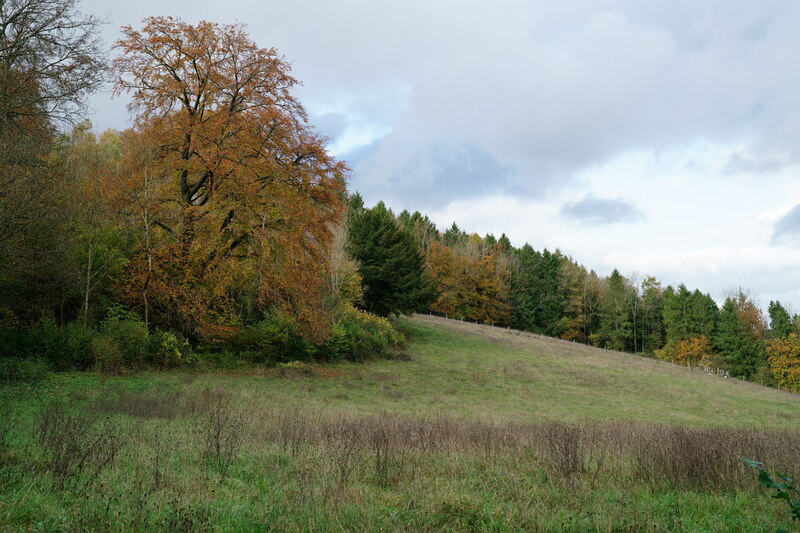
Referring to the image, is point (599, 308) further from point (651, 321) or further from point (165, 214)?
point (165, 214)

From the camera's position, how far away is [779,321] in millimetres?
58250

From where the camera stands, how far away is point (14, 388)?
43.1ft

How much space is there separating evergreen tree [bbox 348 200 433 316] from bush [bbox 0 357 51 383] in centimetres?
2446

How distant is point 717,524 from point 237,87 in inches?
892

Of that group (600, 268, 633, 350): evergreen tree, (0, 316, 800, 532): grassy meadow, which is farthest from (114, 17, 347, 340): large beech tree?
(600, 268, 633, 350): evergreen tree

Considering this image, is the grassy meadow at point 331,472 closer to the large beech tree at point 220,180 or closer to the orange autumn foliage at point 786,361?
the large beech tree at point 220,180

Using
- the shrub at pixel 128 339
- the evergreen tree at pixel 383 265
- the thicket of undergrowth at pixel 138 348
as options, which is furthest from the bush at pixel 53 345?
the evergreen tree at pixel 383 265

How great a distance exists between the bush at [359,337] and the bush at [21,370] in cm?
1411

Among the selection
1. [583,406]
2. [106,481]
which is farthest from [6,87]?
[583,406]

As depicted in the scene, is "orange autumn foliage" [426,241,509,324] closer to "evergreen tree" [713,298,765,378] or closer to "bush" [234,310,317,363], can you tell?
"evergreen tree" [713,298,765,378]

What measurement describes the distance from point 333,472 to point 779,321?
70.9m

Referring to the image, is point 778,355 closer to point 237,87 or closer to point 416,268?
point 416,268

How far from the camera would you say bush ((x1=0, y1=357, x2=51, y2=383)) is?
14.2 meters

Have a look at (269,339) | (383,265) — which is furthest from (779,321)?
(269,339)
